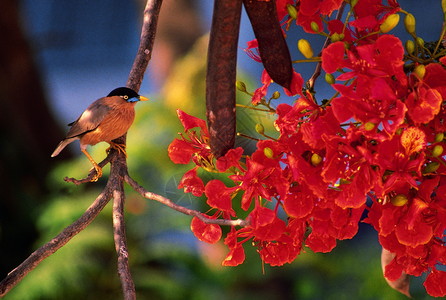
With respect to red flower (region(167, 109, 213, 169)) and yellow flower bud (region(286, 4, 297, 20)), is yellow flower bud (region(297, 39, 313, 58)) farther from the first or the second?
red flower (region(167, 109, 213, 169))

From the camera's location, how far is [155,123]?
2270 millimetres

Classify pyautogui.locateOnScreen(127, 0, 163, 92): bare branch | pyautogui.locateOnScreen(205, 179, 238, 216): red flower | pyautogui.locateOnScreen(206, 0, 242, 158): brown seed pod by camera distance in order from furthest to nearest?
pyautogui.locateOnScreen(127, 0, 163, 92): bare branch, pyautogui.locateOnScreen(205, 179, 238, 216): red flower, pyautogui.locateOnScreen(206, 0, 242, 158): brown seed pod

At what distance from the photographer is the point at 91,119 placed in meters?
1.18

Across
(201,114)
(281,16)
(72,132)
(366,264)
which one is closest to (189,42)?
(201,114)

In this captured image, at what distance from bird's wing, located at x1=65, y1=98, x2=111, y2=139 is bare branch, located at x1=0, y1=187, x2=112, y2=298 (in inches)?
20.0

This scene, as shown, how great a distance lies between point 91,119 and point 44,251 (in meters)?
0.61

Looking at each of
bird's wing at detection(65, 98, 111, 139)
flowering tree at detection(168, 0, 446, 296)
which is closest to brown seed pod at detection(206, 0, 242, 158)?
flowering tree at detection(168, 0, 446, 296)

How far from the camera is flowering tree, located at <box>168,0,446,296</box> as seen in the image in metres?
0.44

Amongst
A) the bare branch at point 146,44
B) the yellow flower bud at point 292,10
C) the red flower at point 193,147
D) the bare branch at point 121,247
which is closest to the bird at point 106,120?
the bare branch at point 146,44

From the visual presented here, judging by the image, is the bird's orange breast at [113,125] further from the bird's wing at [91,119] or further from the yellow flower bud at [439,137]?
the yellow flower bud at [439,137]

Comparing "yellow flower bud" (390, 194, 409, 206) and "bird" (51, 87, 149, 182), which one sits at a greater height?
"yellow flower bud" (390, 194, 409, 206)

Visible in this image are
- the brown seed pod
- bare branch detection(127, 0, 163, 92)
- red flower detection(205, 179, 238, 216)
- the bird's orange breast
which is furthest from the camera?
the bird's orange breast

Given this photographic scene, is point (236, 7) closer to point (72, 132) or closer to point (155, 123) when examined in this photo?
point (72, 132)

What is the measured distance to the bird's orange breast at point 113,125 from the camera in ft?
3.59
